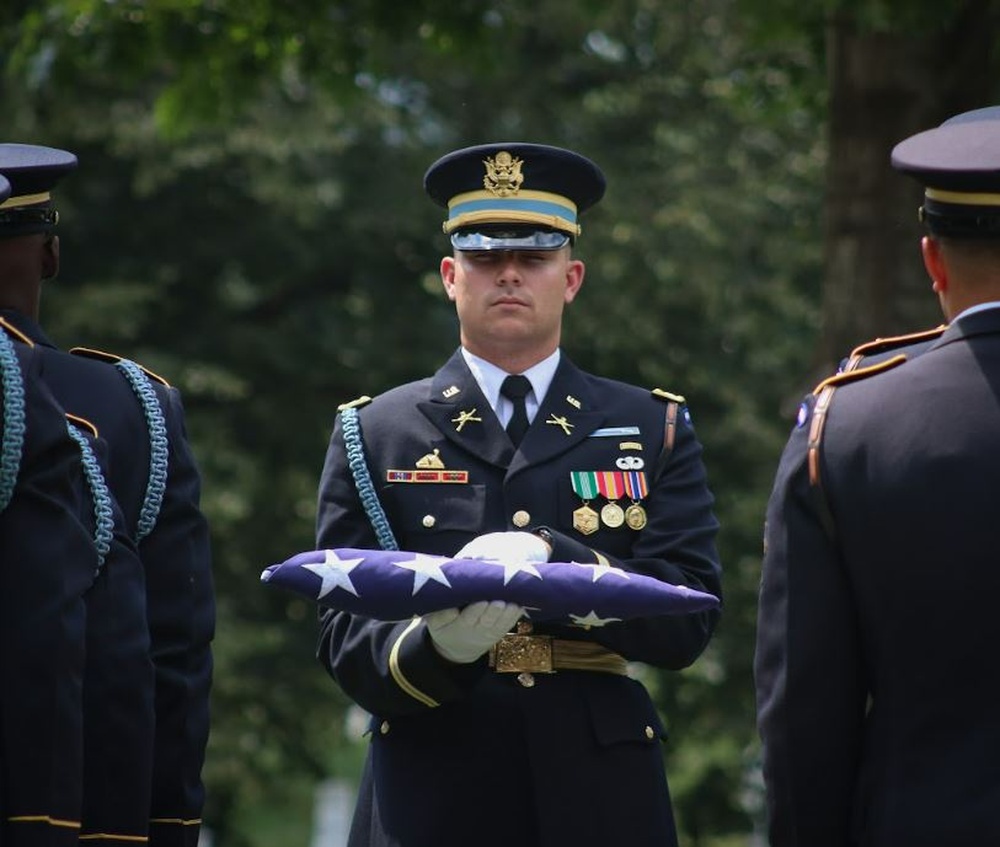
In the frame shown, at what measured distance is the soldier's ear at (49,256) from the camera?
5.45 metres

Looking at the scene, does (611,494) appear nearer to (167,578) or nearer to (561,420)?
(561,420)

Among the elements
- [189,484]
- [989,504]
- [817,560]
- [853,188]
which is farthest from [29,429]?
[853,188]

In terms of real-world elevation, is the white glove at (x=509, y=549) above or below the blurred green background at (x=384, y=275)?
below

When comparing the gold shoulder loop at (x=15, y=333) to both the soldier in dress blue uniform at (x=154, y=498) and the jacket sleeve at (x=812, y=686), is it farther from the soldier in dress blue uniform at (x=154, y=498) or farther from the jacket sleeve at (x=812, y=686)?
the jacket sleeve at (x=812, y=686)

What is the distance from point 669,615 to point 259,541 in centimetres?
1419

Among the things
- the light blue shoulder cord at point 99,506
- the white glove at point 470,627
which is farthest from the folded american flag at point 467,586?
the light blue shoulder cord at point 99,506

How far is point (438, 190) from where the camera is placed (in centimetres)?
606

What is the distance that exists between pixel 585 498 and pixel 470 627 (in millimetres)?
774

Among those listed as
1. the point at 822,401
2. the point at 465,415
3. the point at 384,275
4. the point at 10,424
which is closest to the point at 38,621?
the point at 10,424

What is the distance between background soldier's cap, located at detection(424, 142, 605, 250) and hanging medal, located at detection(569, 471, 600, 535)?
59 centimetres

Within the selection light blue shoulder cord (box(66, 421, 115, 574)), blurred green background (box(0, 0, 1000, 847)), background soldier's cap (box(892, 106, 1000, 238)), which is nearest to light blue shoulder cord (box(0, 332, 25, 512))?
light blue shoulder cord (box(66, 421, 115, 574))

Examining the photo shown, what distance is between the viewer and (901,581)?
4.27 m

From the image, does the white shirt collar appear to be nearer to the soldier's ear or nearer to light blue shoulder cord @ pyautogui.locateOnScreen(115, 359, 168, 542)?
light blue shoulder cord @ pyautogui.locateOnScreen(115, 359, 168, 542)

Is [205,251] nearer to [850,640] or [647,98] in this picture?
Result: [647,98]
